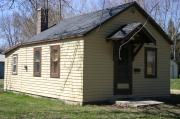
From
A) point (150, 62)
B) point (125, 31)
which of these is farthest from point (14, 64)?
point (125, 31)

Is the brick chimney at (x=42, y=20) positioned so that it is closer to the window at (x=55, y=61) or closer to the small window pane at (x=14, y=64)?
the small window pane at (x=14, y=64)

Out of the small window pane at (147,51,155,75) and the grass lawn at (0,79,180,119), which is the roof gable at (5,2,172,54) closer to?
the small window pane at (147,51,155,75)

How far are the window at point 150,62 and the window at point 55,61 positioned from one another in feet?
14.3

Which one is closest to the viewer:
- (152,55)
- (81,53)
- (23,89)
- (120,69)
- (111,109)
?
(111,109)

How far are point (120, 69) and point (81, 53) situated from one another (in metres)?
2.32

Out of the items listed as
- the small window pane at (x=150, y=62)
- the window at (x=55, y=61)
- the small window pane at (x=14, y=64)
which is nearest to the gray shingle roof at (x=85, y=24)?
the window at (x=55, y=61)

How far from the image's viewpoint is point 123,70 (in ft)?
63.0

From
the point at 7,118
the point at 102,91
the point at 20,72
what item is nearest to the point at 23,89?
the point at 20,72

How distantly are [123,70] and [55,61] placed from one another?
3401mm

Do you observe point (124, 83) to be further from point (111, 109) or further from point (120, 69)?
point (111, 109)

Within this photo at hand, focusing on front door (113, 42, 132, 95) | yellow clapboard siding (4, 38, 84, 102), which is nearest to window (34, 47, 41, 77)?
yellow clapboard siding (4, 38, 84, 102)

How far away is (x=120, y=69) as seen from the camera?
19125 mm

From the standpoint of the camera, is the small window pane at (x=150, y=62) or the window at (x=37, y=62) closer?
the small window pane at (x=150, y=62)

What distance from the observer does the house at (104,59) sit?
59.1 ft
